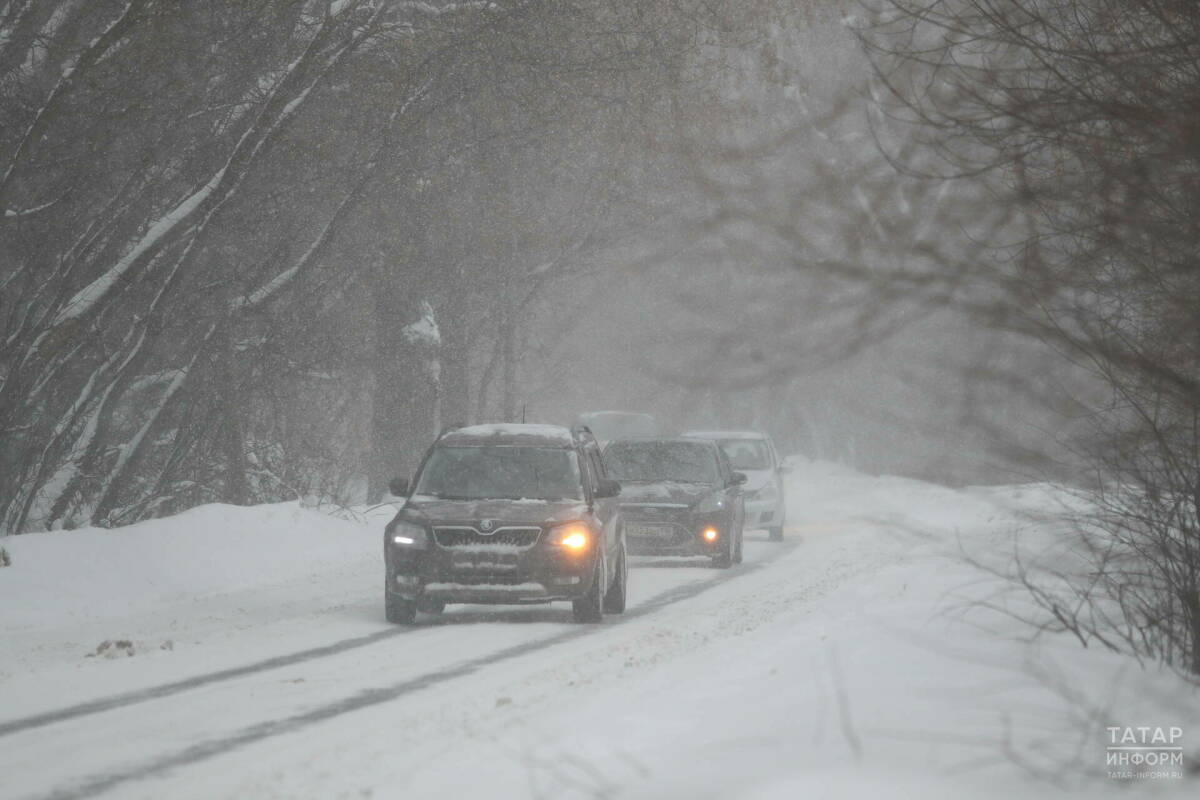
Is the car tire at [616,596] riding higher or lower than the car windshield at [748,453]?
lower

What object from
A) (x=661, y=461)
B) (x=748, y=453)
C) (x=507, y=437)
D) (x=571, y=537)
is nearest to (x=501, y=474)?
(x=507, y=437)

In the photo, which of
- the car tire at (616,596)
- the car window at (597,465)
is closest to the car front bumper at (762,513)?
the car window at (597,465)

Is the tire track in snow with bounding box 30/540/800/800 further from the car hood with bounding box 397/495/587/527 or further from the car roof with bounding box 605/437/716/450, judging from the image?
the car roof with bounding box 605/437/716/450

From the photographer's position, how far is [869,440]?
2347 inches

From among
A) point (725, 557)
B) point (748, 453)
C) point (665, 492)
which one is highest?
point (748, 453)

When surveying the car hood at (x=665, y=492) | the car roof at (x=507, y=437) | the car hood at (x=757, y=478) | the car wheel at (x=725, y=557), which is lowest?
the car wheel at (x=725, y=557)

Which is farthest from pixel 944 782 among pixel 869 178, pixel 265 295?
pixel 265 295

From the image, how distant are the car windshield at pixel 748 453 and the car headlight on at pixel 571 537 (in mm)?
14084

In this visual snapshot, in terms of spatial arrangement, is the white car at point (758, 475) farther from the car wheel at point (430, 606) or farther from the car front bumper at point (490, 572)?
the car front bumper at point (490, 572)

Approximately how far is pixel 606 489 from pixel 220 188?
7711mm

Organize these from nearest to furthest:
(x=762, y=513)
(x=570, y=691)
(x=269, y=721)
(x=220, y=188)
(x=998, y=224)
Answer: (x=998, y=224), (x=269, y=721), (x=570, y=691), (x=220, y=188), (x=762, y=513)

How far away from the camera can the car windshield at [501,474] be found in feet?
51.7

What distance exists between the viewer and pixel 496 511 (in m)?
15.1

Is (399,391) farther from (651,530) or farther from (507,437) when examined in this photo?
(507,437)
